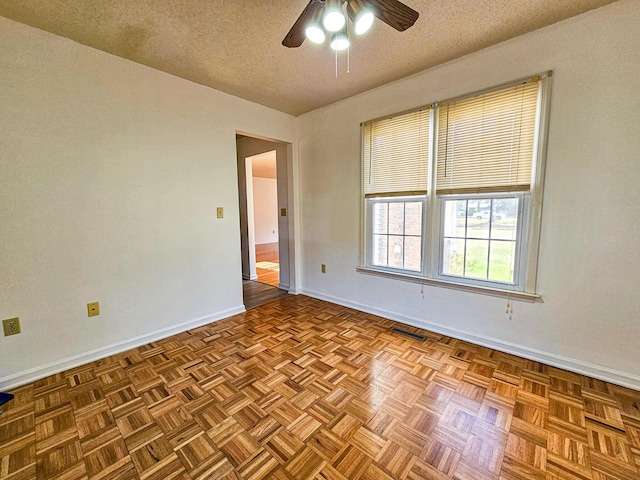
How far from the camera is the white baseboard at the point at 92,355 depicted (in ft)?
6.06

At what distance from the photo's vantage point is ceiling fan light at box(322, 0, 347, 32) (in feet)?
4.12

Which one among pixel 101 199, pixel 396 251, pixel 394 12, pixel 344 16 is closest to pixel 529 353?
pixel 396 251

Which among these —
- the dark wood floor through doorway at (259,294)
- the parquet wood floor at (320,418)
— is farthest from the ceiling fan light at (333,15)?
the dark wood floor through doorway at (259,294)

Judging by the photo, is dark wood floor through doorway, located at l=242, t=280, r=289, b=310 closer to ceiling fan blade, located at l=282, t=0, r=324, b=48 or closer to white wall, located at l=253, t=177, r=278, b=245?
ceiling fan blade, located at l=282, t=0, r=324, b=48

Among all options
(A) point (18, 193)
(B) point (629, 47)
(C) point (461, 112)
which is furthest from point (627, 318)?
(A) point (18, 193)

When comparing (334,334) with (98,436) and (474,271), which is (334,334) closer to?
(474,271)

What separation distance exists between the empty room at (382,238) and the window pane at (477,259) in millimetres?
17

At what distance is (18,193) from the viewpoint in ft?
5.96

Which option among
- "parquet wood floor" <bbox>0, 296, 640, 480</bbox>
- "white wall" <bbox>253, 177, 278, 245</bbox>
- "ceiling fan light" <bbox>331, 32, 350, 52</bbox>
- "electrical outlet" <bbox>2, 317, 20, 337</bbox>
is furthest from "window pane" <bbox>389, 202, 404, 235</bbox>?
"white wall" <bbox>253, 177, 278, 245</bbox>

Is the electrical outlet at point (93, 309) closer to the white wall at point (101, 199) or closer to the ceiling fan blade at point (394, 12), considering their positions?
the white wall at point (101, 199)

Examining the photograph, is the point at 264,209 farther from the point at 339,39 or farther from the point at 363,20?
the point at 363,20

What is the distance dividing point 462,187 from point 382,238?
0.93 m

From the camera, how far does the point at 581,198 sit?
6.07 ft

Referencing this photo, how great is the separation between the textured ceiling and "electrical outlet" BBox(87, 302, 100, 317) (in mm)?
1941
